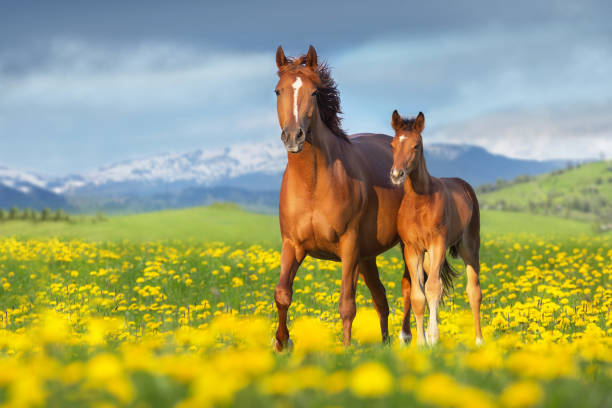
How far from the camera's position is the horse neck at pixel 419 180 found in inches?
270

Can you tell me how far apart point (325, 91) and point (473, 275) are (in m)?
3.35

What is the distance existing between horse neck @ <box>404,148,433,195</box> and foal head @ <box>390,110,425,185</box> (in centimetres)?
7

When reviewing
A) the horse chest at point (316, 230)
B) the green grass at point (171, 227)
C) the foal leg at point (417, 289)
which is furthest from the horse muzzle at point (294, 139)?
the green grass at point (171, 227)

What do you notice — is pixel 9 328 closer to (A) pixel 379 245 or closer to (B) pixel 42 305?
(B) pixel 42 305

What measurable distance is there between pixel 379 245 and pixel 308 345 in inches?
133

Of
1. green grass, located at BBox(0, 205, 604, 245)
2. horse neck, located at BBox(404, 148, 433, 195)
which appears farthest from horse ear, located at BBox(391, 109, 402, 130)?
green grass, located at BBox(0, 205, 604, 245)

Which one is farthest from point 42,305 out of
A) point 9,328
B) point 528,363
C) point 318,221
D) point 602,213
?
point 602,213

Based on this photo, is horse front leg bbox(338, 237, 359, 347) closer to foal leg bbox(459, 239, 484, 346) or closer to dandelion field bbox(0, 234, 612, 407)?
dandelion field bbox(0, 234, 612, 407)

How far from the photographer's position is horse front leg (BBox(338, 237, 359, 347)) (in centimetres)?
642

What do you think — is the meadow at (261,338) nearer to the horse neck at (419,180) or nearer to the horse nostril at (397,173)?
the horse neck at (419,180)

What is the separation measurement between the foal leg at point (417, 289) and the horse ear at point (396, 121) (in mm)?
1577

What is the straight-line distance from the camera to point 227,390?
7.25 feet

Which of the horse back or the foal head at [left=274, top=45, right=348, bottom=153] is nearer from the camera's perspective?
the foal head at [left=274, top=45, right=348, bottom=153]

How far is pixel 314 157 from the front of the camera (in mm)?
6445
